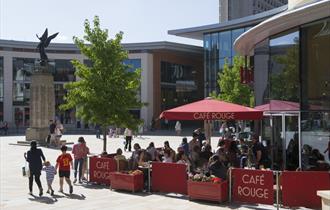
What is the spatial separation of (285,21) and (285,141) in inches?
151

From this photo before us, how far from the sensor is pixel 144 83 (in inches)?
2328

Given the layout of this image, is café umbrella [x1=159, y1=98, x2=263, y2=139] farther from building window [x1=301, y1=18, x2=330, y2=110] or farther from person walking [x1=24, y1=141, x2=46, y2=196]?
person walking [x1=24, y1=141, x2=46, y2=196]

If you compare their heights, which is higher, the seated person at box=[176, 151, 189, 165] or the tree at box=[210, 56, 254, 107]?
the tree at box=[210, 56, 254, 107]

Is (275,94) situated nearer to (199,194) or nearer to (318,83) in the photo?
(318,83)

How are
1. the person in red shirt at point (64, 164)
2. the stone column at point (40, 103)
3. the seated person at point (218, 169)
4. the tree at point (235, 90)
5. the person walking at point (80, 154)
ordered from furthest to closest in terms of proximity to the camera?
1. the tree at point (235, 90)
2. the stone column at point (40, 103)
3. the person walking at point (80, 154)
4. the person in red shirt at point (64, 164)
5. the seated person at point (218, 169)

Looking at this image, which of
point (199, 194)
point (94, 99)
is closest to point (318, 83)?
point (199, 194)

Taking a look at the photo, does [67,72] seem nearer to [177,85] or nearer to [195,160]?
[177,85]

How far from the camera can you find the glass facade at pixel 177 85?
205ft

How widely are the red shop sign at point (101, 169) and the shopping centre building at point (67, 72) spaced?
41.8 m

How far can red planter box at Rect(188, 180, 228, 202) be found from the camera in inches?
472

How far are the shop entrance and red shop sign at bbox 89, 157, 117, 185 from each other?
17.1 feet

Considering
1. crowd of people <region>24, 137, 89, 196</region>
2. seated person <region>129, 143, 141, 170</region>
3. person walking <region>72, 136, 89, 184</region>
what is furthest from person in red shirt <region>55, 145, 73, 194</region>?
seated person <region>129, 143, 141, 170</region>

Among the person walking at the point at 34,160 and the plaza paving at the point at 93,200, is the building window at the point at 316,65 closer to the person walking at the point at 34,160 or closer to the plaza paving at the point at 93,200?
the plaza paving at the point at 93,200

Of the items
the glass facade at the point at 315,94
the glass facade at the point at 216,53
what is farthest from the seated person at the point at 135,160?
the glass facade at the point at 216,53
